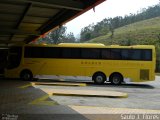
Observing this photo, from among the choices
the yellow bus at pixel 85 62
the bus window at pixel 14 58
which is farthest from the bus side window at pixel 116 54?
the bus window at pixel 14 58

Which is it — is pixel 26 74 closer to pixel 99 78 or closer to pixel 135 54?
pixel 99 78

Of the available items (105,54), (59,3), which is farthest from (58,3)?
(105,54)

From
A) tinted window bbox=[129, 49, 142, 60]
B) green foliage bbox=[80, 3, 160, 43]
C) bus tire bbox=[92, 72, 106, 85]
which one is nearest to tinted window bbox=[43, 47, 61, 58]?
bus tire bbox=[92, 72, 106, 85]

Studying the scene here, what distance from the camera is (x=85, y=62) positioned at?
83.6ft

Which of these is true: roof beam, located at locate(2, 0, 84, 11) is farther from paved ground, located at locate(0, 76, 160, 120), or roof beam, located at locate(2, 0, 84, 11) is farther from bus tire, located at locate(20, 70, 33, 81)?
bus tire, located at locate(20, 70, 33, 81)

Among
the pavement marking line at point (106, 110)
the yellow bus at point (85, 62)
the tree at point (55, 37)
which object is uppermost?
the tree at point (55, 37)

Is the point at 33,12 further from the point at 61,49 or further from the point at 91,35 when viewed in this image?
the point at 91,35

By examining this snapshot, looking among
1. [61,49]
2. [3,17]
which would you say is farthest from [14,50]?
[3,17]

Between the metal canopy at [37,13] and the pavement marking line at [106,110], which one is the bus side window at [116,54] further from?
the pavement marking line at [106,110]

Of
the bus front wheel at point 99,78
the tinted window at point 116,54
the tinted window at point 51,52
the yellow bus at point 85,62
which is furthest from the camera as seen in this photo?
the tinted window at point 51,52

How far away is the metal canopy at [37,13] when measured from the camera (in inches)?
543

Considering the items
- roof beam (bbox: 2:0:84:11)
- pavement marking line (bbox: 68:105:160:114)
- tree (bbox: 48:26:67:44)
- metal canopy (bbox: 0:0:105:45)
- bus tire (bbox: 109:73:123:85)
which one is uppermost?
tree (bbox: 48:26:67:44)

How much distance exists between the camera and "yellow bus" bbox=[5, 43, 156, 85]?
80.8ft

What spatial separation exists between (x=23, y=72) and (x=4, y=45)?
11.0 metres
